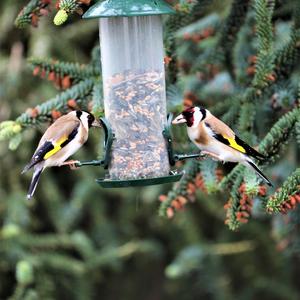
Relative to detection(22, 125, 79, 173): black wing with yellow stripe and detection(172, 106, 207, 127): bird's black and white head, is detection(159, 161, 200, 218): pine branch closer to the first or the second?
detection(172, 106, 207, 127): bird's black and white head

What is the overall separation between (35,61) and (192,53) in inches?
61.0

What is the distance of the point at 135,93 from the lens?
17.2ft

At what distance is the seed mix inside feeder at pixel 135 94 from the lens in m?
5.18

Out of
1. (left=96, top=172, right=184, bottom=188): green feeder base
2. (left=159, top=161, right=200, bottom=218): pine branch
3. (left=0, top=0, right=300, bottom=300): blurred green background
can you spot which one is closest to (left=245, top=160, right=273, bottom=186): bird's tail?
(left=96, top=172, right=184, bottom=188): green feeder base

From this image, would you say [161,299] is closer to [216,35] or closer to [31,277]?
[31,277]

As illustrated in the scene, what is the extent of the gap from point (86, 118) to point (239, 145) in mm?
907

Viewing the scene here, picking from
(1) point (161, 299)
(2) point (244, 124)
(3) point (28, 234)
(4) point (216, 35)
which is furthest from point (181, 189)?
(1) point (161, 299)

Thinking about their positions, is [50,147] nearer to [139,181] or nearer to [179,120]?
[139,181]

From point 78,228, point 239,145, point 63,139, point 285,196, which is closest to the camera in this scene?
point 285,196

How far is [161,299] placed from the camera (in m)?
10.5

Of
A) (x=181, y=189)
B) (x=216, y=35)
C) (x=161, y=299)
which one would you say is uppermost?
(x=216, y=35)

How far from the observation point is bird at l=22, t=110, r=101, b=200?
5.14 m

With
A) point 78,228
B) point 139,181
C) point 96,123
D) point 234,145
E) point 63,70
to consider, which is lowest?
point 78,228

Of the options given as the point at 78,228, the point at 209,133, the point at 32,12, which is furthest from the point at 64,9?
the point at 78,228
